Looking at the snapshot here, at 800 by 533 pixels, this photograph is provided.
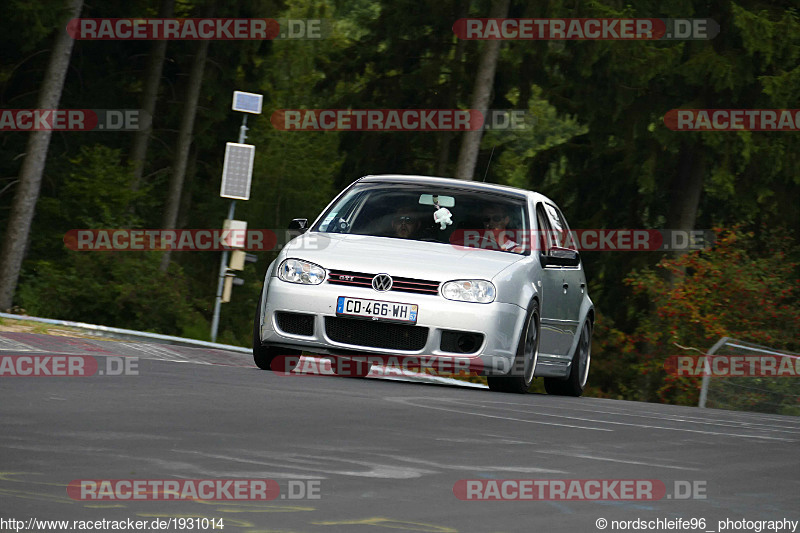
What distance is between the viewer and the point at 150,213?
40.0 metres

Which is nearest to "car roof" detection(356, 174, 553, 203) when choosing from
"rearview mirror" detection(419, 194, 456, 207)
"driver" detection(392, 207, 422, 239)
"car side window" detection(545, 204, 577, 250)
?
"rearview mirror" detection(419, 194, 456, 207)

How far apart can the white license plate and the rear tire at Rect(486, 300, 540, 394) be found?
1.03m

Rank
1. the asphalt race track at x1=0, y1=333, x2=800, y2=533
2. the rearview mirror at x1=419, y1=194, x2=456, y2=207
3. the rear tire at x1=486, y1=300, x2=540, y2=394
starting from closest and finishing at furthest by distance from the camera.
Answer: the asphalt race track at x1=0, y1=333, x2=800, y2=533, the rear tire at x1=486, y1=300, x2=540, y2=394, the rearview mirror at x1=419, y1=194, x2=456, y2=207

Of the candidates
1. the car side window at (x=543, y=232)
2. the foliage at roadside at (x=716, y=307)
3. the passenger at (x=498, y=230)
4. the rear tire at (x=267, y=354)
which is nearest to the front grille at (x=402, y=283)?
the rear tire at (x=267, y=354)

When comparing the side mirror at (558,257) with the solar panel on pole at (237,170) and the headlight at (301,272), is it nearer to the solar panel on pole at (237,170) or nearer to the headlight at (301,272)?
the headlight at (301,272)

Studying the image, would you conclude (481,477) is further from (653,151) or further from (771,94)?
(653,151)

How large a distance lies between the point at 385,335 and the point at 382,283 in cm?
42

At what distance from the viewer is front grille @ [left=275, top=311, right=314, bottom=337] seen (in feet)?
39.3

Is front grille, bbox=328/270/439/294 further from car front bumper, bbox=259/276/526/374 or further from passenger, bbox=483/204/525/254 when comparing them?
passenger, bbox=483/204/525/254

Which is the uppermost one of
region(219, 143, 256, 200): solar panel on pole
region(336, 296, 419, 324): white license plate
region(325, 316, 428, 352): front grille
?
region(219, 143, 256, 200): solar panel on pole

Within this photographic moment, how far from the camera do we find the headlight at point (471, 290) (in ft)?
38.8

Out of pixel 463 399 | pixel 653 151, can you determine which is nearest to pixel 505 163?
pixel 653 151

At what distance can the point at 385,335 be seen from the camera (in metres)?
11.8

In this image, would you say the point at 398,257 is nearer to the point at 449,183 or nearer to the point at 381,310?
the point at 381,310
